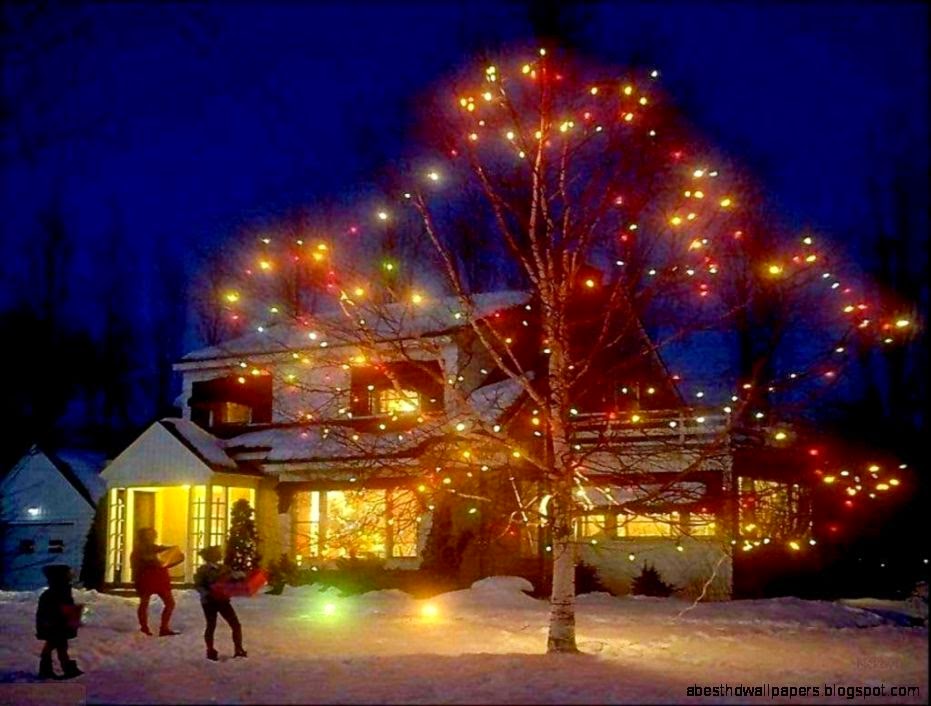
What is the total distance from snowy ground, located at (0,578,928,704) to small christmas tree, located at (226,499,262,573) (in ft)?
4.65

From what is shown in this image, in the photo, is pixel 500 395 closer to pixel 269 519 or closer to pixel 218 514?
pixel 269 519

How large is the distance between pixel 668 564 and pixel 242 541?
929 centimetres

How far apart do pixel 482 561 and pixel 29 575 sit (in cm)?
1309

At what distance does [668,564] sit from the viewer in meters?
24.0

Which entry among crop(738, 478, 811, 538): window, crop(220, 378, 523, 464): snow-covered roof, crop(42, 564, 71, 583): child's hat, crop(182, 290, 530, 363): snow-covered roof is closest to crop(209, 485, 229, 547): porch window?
crop(220, 378, 523, 464): snow-covered roof

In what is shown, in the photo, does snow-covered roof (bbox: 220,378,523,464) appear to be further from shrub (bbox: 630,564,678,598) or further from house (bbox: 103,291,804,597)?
shrub (bbox: 630,564,678,598)

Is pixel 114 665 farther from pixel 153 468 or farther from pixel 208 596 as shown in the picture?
pixel 153 468

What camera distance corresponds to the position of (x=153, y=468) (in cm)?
2638

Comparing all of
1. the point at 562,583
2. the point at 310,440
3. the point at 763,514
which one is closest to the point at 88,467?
the point at 310,440

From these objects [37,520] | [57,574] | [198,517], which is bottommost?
[37,520]

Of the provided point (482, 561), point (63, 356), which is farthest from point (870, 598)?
point (63, 356)

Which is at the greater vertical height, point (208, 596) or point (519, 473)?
point (519, 473)

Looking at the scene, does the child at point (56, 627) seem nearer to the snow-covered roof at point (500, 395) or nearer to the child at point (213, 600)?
the child at point (213, 600)

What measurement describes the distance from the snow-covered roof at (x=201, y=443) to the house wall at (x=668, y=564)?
28.1ft
